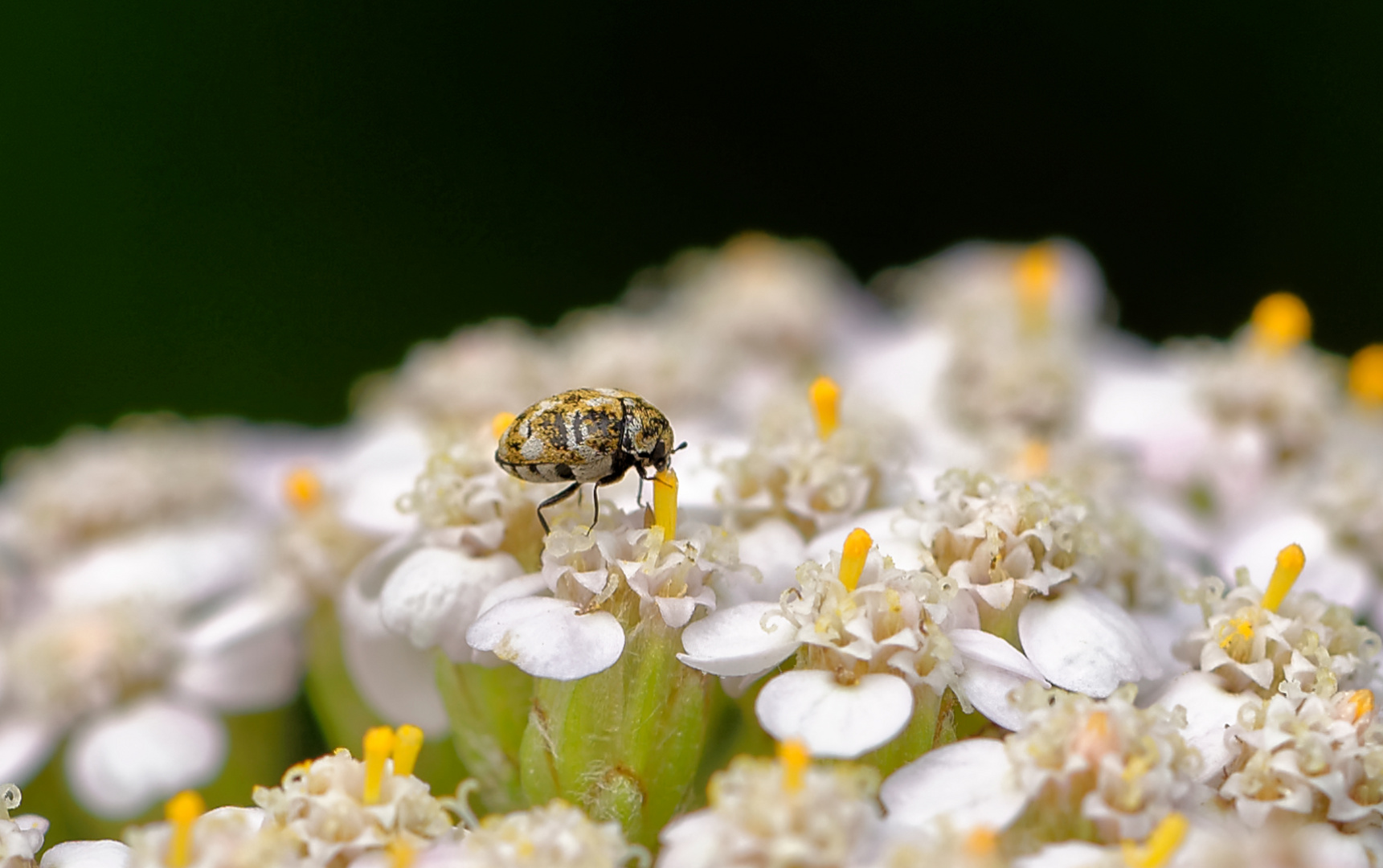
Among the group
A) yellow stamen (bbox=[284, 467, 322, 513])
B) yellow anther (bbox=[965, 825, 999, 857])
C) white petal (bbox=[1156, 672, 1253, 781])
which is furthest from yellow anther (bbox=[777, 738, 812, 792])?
yellow stamen (bbox=[284, 467, 322, 513])

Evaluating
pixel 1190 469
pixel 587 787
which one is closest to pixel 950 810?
pixel 587 787

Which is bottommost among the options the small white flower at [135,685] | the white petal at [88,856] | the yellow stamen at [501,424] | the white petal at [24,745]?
the white petal at [24,745]

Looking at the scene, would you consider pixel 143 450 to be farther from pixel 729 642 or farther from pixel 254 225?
pixel 729 642

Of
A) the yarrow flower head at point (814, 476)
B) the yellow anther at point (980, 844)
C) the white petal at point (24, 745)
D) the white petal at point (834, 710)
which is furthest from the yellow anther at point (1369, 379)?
the white petal at point (24, 745)

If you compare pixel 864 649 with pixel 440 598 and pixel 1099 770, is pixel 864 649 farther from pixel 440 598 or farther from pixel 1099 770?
pixel 440 598

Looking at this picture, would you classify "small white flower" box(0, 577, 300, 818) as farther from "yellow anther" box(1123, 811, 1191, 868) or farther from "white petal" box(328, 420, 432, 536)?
"yellow anther" box(1123, 811, 1191, 868)

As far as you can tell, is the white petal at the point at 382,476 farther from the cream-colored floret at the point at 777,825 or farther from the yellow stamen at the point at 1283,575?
the yellow stamen at the point at 1283,575
